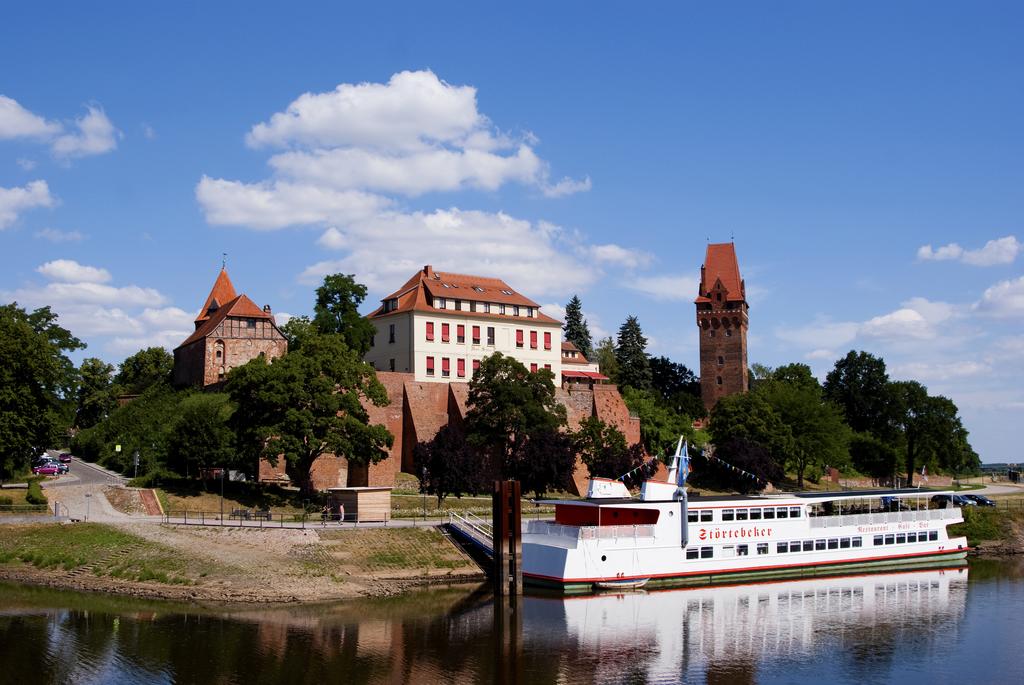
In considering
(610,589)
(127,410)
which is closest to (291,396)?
(610,589)

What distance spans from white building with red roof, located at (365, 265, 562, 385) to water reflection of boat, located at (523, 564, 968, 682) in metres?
35.8

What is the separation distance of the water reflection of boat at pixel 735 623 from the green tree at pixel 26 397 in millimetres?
28464

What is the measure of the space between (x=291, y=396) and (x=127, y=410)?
85.0 ft

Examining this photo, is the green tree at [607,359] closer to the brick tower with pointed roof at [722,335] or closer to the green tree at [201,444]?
the brick tower with pointed roof at [722,335]

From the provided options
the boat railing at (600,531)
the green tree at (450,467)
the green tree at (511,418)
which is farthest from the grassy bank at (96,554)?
the green tree at (511,418)

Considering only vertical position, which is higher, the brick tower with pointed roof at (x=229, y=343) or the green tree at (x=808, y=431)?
the brick tower with pointed roof at (x=229, y=343)

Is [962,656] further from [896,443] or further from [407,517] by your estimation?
[896,443]

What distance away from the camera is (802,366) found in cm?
12081

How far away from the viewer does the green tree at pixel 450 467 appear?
5753cm

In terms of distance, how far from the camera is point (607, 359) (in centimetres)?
11288

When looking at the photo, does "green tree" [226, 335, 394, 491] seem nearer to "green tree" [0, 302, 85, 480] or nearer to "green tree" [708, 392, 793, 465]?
"green tree" [0, 302, 85, 480]

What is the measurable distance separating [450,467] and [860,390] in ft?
249

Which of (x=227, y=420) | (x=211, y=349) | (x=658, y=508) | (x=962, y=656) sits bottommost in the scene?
(x=962, y=656)

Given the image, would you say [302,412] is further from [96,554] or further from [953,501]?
[953,501]
